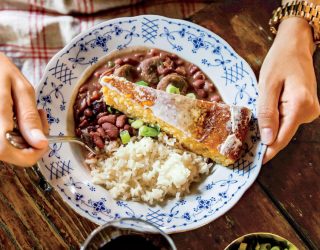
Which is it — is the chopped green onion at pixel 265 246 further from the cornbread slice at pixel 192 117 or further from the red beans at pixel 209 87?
the red beans at pixel 209 87

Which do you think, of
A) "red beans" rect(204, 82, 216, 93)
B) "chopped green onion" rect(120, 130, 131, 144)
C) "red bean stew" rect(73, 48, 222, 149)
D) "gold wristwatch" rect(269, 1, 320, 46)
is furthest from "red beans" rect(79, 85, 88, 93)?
"gold wristwatch" rect(269, 1, 320, 46)

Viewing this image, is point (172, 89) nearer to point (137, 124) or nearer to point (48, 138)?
point (137, 124)

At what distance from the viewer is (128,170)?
170 centimetres

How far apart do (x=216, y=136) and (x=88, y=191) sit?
467 millimetres

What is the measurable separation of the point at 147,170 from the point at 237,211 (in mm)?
329

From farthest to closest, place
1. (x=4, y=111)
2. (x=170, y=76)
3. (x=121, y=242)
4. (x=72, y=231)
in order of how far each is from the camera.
→ (x=170, y=76), (x=72, y=231), (x=4, y=111), (x=121, y=242)

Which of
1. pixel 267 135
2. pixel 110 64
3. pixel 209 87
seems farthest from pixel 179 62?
pixel 267 135

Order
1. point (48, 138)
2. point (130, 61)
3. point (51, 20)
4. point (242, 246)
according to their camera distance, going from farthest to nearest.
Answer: point (51, 20) < point (130, 61) < point (48, 138) < point (242, 246)

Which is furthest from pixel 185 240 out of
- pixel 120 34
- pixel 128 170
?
pixel 120 34

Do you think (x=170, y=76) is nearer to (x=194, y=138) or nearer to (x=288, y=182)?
(x=194, y=138)

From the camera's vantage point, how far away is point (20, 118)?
5.00 ft

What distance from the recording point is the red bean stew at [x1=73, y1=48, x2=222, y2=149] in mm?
1802

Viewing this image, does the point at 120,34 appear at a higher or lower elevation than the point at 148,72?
higher

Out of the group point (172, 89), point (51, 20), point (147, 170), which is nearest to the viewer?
point (147, 170)
